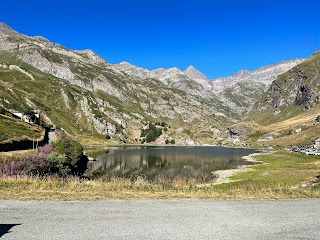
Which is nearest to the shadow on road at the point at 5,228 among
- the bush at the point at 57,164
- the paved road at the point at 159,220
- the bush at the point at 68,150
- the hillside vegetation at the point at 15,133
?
the paved road at the point at 159,220

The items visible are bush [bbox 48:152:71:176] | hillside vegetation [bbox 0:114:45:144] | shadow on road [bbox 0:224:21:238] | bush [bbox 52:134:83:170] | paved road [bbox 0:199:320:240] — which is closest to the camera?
shadow on road [bbox 0:224:21:238]

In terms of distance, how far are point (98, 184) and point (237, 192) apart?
12375mm

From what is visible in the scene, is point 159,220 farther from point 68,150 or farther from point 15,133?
point 15,133

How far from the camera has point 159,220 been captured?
17312 mm

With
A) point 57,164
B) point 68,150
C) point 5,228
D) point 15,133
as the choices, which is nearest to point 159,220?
point 5,228

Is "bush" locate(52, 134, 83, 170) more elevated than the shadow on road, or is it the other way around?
"bush" locate(52, 134, 83, 170)

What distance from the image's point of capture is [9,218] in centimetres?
1700

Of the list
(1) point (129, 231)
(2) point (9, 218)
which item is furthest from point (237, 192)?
(2) point (9, 218)

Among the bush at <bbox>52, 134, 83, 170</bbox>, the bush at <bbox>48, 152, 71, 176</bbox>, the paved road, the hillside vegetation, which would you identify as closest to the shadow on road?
the paved road

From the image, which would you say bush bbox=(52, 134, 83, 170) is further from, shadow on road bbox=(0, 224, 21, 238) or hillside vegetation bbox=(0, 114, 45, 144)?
shadow on road bbox=(0, 224, 21, 238)

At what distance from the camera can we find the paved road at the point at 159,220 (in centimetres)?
1493

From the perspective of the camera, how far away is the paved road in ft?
49.0

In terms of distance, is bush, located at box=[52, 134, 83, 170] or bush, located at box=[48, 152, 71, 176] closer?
bush, located at box=[48, 152, 71, 176]

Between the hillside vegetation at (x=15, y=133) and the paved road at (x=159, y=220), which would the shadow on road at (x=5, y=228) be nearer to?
the paved road at (x=159, y=220)
